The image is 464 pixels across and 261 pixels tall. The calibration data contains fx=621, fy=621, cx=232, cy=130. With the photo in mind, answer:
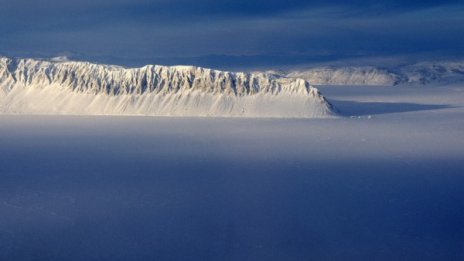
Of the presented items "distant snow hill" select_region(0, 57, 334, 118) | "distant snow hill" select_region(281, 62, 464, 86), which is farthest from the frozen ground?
"distant snow hill" select_region(281, 62, 464, 86)

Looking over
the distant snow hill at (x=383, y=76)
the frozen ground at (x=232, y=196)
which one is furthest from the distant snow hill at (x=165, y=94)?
the distant snow hill at (x=383, y=76)

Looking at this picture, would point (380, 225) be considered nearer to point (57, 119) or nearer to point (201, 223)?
point (201, 223)

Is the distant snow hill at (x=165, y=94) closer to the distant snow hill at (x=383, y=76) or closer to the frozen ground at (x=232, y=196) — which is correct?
the frozen ground at (x=232, y=196)

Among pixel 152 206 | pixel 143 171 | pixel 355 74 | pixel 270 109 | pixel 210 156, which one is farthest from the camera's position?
pixel 355 74

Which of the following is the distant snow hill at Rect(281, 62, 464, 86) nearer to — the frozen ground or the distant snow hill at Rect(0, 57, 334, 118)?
the distant snow hill at Rect(0, 57, 334, 118)

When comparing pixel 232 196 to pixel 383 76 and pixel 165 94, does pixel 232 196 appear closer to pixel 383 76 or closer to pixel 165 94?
pixel 165 94

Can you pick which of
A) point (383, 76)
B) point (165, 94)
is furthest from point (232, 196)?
point (383, 76)

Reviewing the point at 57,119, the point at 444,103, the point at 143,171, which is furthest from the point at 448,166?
the point at 444,103
